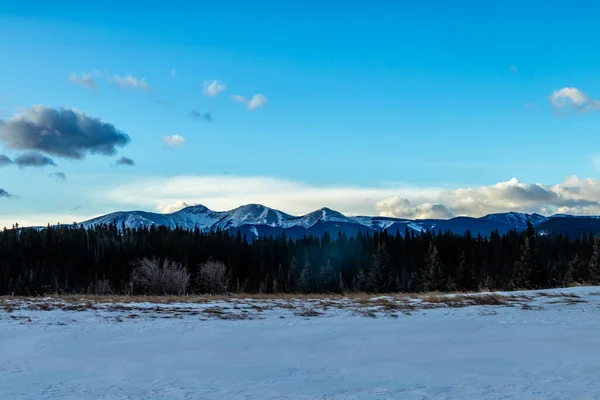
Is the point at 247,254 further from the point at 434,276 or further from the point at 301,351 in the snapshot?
the point at 301,351

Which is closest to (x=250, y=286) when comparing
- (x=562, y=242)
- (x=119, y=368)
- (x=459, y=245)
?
(x=459, y=245)

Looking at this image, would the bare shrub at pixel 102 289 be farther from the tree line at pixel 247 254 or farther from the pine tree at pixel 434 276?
the pine tree at pixel 434 276

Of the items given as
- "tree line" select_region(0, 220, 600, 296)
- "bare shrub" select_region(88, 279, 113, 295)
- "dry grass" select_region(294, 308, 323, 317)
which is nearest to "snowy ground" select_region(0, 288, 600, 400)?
"dry grass" select_region(294, 308, 323, 317)

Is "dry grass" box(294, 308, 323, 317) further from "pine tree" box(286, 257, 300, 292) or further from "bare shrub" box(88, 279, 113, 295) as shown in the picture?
"pine tree" box(286, 257, 300, 292)

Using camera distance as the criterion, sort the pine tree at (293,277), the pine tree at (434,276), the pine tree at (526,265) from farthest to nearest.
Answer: the pine tree at (293,277), the pine tree at (434,276), the pine tree at (526,265)

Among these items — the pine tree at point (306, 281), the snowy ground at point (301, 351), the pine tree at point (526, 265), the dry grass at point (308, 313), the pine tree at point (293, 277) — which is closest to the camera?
the snowy ground at point (301, 351)

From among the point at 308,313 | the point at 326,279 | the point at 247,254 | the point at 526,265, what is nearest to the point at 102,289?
the point at 326,279

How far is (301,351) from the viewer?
1273 cm

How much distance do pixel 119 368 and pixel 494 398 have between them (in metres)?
7.47

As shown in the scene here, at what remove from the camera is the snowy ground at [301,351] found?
9.19 meters

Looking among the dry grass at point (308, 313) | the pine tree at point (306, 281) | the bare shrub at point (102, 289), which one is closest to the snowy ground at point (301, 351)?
the dry grass at point (308, 313)

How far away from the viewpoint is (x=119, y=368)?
10930 mm

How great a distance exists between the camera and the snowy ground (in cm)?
919

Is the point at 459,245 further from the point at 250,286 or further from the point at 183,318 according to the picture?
the point at 183,318
